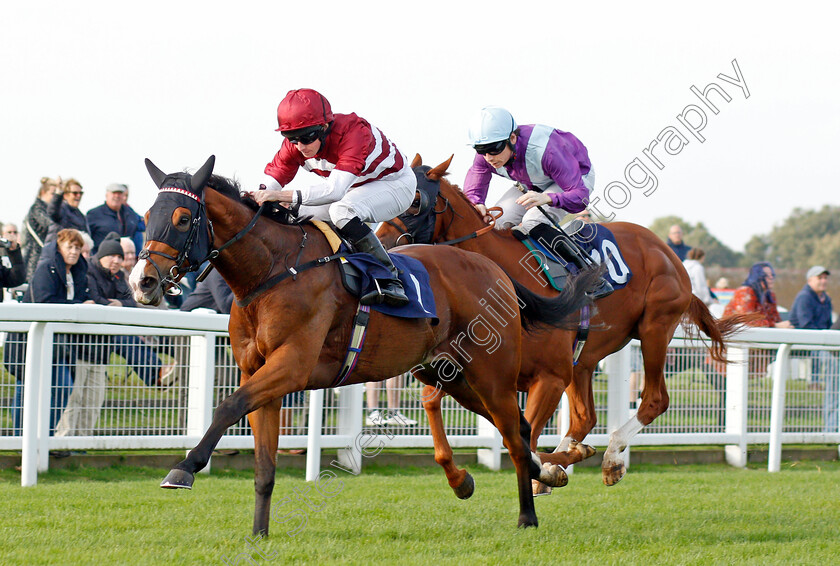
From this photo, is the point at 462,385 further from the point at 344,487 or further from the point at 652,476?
the point at 652,476

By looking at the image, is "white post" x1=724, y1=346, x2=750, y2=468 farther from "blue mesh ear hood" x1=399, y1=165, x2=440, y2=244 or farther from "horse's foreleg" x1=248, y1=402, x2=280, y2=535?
"horse's foreleg" x1=248, y1=402, x2=280, y2=535

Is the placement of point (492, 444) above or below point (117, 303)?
below

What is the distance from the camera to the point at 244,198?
431 centimetres

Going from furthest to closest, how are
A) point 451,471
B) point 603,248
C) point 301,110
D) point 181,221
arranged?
point 603,248 < point 451,471 < point 301,110 < point 181,221

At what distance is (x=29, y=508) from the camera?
4.80 meters

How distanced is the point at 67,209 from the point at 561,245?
4.17 meters

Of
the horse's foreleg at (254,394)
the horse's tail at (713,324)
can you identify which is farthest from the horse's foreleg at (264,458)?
the horse's tail at (713,324)

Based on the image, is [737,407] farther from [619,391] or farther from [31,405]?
[31,405]

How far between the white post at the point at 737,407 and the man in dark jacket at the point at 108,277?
4657 mm

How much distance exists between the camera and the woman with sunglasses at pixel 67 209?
7645mm

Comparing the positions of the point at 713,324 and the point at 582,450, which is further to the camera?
the point at 713,324

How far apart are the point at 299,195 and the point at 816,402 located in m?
5.63

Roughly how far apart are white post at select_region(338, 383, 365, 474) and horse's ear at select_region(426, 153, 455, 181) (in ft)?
5.87

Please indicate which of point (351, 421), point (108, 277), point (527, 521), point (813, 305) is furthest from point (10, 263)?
point (813, 305)
